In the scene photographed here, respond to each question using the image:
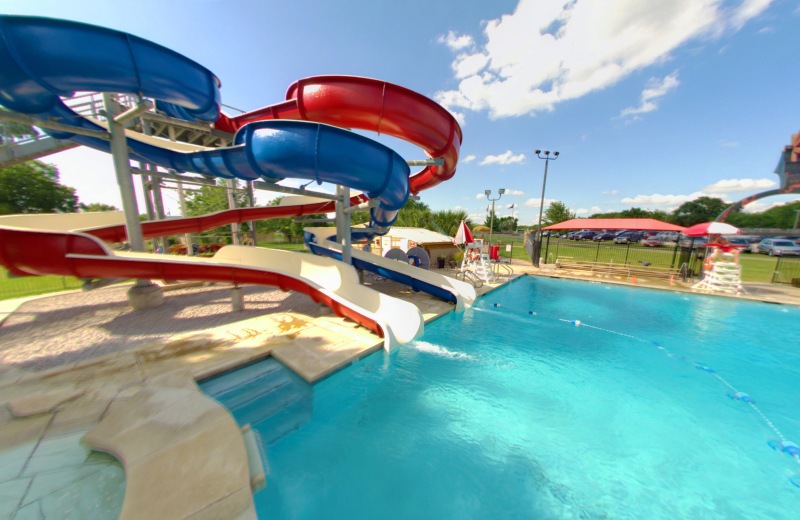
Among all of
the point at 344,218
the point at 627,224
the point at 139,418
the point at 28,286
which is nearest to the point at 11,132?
the point at 28,286

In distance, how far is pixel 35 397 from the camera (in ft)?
11.3

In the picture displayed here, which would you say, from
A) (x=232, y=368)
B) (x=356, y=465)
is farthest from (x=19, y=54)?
(x=356, y=465)

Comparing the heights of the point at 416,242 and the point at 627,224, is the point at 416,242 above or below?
below

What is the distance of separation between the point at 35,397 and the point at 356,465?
14.9 feet

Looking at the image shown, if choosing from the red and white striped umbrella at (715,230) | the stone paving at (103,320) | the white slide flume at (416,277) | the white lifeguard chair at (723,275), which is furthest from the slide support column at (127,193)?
the red and white striped umbrella at (715,230)

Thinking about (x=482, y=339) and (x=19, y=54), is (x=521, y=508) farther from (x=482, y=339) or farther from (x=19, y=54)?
(x=19, y=54)

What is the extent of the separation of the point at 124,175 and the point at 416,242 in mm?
11470

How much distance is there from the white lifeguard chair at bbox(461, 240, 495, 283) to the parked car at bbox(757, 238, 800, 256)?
2483 centimetres

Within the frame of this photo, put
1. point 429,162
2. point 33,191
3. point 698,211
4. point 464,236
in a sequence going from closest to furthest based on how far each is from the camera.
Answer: point 429,162 → point 464,236 → point 33,191 → point 698,211

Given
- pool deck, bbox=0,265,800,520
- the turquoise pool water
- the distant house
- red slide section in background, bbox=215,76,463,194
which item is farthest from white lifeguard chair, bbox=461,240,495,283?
pool deck, bbox=0,265,800,520

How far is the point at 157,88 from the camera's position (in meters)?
4.91

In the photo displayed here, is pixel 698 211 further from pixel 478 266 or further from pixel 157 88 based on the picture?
pixel 157 88

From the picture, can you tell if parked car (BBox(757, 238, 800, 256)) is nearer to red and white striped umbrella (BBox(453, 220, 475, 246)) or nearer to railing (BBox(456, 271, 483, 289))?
railing (BBox(456, 271, 483, 289))

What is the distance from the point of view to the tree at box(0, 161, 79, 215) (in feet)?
66.0
